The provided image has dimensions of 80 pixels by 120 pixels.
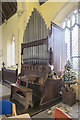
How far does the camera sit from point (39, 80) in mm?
3271

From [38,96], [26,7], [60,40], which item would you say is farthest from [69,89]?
[26,7]

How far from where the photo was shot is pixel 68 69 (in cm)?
331

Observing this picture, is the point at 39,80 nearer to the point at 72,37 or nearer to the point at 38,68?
the point at 38,68

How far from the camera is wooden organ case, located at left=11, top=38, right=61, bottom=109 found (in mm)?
3090

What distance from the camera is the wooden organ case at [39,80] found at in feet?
10.1

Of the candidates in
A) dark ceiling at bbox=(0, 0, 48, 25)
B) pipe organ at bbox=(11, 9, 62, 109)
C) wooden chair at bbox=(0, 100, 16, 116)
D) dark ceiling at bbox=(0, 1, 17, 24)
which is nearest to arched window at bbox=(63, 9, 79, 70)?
pipe organ at bbox=(11, 9, 62, 109)

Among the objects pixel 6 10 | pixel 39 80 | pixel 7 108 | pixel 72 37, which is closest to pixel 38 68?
pixel 39 80

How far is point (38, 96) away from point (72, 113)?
118 cm

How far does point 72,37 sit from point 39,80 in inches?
90.2

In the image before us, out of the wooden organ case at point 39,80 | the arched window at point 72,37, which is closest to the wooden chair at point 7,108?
the wooden organ case at point 39,80

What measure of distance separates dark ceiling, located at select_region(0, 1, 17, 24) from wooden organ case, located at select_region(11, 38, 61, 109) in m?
4.57

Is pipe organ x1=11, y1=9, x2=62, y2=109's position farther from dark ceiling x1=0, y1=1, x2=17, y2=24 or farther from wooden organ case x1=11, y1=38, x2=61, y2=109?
dark ceiling x1=0, y1=1, x2=17, y2=24

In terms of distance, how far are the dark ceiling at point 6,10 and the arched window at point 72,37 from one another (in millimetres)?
4316

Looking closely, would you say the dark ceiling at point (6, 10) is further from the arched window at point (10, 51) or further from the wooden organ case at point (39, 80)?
the wooden organ case at point (39, 80)
